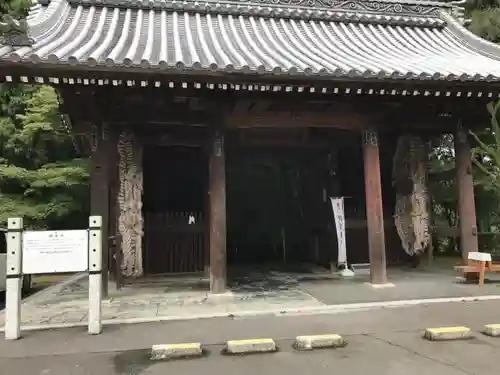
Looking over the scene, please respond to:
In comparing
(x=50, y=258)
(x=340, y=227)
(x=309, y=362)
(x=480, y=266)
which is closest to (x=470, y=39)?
(x=340, y=227)

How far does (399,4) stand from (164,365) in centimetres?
1241

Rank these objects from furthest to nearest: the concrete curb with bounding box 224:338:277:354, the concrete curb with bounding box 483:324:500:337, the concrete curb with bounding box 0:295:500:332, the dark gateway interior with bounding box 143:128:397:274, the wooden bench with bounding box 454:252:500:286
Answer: the dark gateway interior with bounding box 143:128:397:274, the wooden bench with bounding box 454:252:500:286, the concrete curb with bounding box 0:295:500:332, the concrete curb with bounding box 483:324:500:337, the concrete curb with bounding box 224:338:277:354

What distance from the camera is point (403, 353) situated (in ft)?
15.6

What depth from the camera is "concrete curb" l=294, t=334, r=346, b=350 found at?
5039 millimetres

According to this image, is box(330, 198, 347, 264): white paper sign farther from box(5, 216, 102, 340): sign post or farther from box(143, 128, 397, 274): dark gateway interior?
box(5, 216, 102, 340): sign post

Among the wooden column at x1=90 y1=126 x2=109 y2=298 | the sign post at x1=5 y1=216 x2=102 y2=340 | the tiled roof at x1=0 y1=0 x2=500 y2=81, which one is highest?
the tiled roof at x1=0 y1=0 x2=500 y2=81

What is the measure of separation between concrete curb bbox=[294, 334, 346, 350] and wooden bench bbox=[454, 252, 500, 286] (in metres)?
4.95

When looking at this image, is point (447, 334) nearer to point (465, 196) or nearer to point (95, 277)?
point (95, 277)

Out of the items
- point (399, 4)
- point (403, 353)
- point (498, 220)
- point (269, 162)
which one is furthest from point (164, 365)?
point (498, 220)

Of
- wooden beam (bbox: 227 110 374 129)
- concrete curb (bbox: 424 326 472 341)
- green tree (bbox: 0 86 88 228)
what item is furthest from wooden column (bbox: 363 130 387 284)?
green tree (bbox: 0 86 88 228)

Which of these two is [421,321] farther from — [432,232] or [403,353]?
[432,232]

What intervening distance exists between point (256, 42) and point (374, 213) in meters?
4.99

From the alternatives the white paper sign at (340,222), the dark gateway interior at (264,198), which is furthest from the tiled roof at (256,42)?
the white paper sign at (340,222)

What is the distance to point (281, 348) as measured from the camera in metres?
5.03
